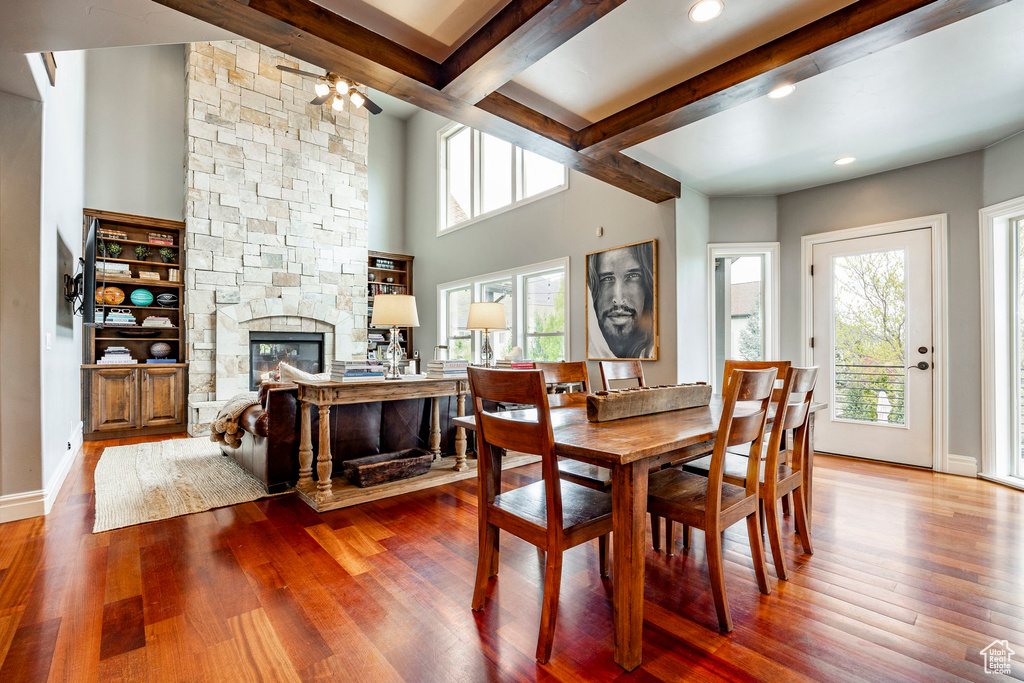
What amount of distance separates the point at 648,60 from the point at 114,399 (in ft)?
20.4

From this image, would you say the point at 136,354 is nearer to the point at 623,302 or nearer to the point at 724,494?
the point at 623,302

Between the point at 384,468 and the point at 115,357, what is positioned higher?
the point at 115,357

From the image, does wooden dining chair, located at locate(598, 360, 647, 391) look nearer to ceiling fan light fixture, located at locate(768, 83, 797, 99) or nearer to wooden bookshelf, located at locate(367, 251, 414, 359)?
ceiling fan light fixture, located at locate(768, 83, 797, 99)

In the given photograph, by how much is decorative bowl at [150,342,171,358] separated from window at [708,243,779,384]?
6.33m

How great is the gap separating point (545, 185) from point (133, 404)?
18.0ft

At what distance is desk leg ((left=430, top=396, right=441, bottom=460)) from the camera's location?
3.73 metres

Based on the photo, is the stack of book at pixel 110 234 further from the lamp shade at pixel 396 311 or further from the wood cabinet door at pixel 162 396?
the lamp shade at pixel 396 311

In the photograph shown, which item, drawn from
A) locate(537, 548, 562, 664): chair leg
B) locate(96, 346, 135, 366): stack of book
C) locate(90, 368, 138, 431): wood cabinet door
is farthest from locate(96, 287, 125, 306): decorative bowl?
locate(537, 548, 562, 664): chair leg

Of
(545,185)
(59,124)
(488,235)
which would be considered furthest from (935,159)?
(59,124)

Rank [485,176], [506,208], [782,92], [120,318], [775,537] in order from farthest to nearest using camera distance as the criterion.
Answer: [485,176] < [506,208] < [120,318] < [782,92] < [775,537]

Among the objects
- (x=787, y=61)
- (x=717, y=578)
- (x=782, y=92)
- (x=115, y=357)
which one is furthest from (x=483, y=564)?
(x=115, y=357)

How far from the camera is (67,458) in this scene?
370 centimetres

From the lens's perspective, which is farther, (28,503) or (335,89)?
(335,89)

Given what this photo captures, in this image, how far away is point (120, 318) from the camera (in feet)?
17.3
